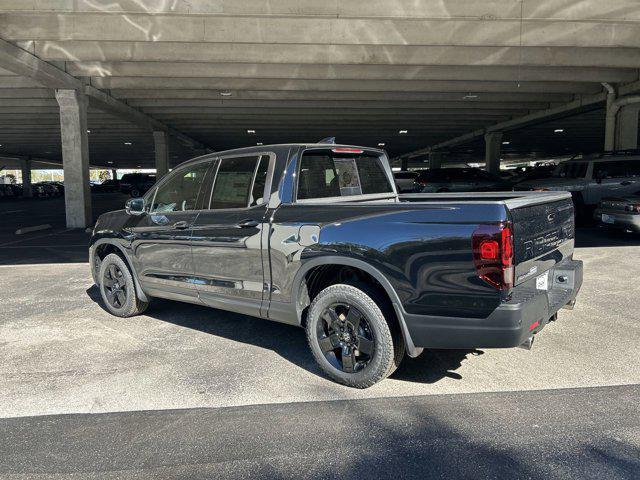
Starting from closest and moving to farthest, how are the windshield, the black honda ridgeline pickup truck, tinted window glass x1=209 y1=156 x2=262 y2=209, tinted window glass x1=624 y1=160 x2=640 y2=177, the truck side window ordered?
the black honda ridgeline pickup truck, tinted window glass x1=209 y1=156 x2=262 y2=209, tinted window glass x1=624 y1=160 x2=640 y2=177, the truck side window, the windshield

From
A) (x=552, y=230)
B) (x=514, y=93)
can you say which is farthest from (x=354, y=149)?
(x=514, y=93)

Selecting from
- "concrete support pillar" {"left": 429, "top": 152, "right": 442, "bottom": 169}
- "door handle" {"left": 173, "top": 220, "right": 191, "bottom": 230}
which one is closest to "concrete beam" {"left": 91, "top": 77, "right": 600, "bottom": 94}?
"door handle" {"left": 173, "top": 220, "right": 191, "bottom": 230}

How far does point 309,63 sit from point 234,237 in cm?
983

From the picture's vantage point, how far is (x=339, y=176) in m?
4.56

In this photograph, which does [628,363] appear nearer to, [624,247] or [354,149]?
[354,149]

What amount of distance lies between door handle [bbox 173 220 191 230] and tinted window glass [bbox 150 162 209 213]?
160mm

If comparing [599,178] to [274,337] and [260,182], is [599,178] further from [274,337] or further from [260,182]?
[260,182]

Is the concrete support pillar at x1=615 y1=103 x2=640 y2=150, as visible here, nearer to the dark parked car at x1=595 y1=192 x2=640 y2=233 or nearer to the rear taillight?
the dark parked car at x1=595 y1=192 x2=640 y2=233

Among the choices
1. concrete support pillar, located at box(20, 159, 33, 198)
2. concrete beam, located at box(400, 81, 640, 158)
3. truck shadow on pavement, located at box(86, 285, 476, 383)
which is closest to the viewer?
truck shadow on pavement, located at box(86, 285, 476, 383)

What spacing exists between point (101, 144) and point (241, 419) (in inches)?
1477

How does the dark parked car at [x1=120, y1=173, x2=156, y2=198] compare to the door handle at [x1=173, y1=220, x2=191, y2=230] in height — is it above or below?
above

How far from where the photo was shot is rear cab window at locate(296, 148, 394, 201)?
4242 mm

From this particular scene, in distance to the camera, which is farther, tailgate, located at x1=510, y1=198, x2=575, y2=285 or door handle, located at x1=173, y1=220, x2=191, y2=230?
door handle, located at x1=173, y1=220, x2=191, y2=230

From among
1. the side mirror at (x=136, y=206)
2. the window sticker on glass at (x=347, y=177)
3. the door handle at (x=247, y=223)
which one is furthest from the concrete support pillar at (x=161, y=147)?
the door handle at (x=247, y=223)
